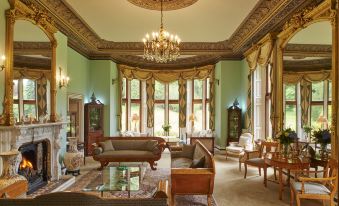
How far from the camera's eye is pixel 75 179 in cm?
646

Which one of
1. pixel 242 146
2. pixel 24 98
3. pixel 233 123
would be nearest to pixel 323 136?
pixel 242 146

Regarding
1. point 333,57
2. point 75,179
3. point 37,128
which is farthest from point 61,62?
point 333,57

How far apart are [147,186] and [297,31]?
480 centimetres

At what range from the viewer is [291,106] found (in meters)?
6.25

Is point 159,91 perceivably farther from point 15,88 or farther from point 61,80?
point 15,88

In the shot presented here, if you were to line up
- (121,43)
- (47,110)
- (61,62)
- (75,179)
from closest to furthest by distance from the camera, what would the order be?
(47,110) → (75,179) → (61,62) → (121,43)

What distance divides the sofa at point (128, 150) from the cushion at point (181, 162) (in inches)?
37.8

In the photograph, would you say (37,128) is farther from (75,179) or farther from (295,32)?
(295,32)

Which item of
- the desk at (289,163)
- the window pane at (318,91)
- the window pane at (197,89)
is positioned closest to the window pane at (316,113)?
the window pane at (318,91)

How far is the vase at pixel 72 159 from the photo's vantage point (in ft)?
→ 21.9

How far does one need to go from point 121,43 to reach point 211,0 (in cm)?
480

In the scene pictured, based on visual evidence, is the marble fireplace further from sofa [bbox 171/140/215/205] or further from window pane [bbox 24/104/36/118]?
sofa [bbox 171/140/215/205]

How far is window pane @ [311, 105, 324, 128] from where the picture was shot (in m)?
5.30

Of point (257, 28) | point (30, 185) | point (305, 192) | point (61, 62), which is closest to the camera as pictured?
point (305, 192)
